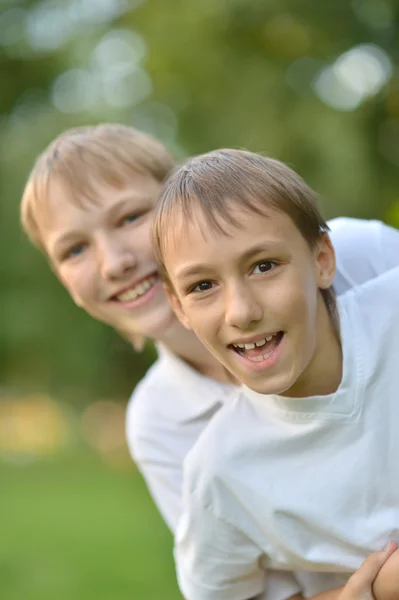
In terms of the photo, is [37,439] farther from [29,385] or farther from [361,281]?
[361,281]

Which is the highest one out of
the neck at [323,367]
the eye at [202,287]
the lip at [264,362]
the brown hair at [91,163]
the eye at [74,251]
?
the brown hair at [91,163]

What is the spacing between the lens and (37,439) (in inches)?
529

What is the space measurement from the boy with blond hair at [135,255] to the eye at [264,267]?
506 millimetres

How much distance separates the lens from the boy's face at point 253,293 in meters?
1.85

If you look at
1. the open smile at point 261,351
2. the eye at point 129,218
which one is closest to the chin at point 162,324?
the eye at point 129,218

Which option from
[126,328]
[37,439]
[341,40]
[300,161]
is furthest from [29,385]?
[126,328]

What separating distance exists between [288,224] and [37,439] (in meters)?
12.0

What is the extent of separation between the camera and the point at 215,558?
2.14m

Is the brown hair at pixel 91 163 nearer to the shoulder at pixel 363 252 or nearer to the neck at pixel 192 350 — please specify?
the neck at pixel 192 350

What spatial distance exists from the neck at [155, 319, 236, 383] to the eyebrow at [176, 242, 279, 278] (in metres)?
0.61

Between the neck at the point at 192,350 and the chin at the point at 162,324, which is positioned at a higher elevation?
the chin at the point at 162,324

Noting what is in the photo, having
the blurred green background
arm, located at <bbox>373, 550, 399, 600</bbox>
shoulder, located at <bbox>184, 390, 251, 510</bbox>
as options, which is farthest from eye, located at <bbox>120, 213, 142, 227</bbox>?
arm, located at <bbox>373, 550, 399, 600</bbox>

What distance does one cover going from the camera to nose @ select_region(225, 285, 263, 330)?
1821mm

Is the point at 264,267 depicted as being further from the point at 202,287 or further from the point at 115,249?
the point at 115,249
